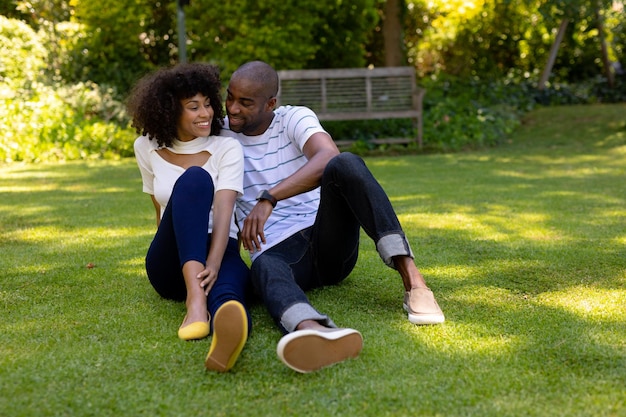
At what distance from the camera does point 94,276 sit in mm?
4020

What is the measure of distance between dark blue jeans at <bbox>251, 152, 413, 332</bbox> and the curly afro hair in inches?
24.7

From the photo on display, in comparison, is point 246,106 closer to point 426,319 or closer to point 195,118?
point 195,118

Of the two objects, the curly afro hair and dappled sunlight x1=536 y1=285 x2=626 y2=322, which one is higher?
the curly afro hair

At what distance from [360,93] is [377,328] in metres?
8.94

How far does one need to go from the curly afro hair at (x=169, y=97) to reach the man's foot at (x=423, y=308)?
1109 millimetres

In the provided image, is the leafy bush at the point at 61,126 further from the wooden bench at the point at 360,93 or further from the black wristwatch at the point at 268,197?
the black wristwatch at the point at 268,197

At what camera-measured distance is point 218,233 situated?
10.2 feet

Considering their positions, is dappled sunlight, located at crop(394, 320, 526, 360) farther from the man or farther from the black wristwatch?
the black wristwatch

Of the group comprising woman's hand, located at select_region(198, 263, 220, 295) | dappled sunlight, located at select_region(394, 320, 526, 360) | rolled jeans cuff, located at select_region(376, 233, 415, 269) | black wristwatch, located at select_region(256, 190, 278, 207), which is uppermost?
black wristwatch, located at select_region(256, 190, 278, 207)

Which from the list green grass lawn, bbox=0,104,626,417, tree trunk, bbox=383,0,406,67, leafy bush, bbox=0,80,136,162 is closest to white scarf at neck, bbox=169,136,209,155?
green grass lawn, bbox=0,104,626,417

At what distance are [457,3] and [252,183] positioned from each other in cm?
1494

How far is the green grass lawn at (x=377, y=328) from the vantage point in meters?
2.27

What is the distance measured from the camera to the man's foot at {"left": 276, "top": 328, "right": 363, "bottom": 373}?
2.41 metres

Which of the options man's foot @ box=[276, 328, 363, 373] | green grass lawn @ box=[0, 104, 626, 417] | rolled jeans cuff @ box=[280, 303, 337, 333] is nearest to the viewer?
green grass lawn @ box=[0, 104, 626, 417]
